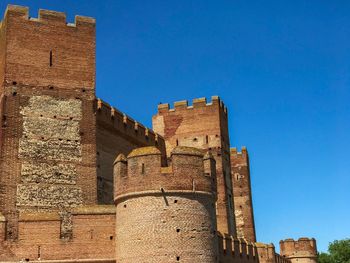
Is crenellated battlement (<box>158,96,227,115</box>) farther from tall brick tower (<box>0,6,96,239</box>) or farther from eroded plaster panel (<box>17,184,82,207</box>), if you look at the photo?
eroded plaster panel (<box>17,184,82,207</box>)

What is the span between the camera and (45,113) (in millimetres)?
24547

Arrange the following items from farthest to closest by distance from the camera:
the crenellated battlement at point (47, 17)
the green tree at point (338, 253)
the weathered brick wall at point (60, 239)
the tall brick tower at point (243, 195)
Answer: the green tree at point (338, 253) < the tall brick tower at point (243, 195) < the crenellated battlement at point (47, 17) < the weathered brick wall at point (60, 239)

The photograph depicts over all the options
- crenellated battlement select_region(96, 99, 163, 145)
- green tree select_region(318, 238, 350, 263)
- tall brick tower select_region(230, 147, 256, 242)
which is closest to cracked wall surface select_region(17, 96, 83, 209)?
crenellated battlement select_region(96, 99, 163, 145)

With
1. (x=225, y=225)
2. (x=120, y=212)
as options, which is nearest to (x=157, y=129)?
(x=225, y=225)

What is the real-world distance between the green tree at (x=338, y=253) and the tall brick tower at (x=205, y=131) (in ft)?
54.7

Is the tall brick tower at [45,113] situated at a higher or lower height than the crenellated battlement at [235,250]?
higher

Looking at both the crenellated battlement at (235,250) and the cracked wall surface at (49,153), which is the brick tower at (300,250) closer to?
the crenellated battlement at (235,250)

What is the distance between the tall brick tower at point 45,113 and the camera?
917 inches

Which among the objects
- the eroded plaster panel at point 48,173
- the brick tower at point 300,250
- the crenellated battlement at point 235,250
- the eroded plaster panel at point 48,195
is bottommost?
the crenellated battlement at point 235,250

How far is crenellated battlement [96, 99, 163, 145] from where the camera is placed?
92.5ft

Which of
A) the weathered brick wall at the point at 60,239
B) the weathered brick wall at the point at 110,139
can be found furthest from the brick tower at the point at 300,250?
the weathered brick wall at the point at 60,239

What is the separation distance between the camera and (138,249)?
18.2 meters

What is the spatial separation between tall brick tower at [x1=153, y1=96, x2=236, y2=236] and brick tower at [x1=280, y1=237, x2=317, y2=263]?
11.9 ft

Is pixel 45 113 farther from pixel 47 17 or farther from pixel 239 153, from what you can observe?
pixel 239 153
